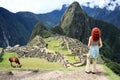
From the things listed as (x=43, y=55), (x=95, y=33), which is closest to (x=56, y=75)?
(x=95, y=33)

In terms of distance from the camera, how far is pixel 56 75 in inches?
770

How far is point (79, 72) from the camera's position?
1998 centimetres

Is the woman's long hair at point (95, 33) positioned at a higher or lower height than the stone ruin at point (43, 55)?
higher

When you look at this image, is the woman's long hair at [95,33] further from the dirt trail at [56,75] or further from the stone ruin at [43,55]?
the stone ruin at [43,55]

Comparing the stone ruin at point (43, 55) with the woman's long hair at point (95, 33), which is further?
the stone ruin at point (43, 55)

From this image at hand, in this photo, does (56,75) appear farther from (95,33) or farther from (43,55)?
(43,55)

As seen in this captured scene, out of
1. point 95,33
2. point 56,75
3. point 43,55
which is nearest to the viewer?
point 95,33

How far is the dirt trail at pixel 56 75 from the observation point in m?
18.8

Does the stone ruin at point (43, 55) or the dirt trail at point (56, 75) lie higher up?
the dirt trail at point (56, 75)

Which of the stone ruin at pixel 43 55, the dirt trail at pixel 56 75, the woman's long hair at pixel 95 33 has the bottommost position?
the stone ruin at pixel 43 55

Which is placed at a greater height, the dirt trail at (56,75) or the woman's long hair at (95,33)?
the woman's long hair at (95,33)

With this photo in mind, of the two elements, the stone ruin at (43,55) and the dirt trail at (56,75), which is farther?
the stone ruin at (43,55)

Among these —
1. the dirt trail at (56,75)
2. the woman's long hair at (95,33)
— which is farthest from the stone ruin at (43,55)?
the woman's long hair at (95,33)

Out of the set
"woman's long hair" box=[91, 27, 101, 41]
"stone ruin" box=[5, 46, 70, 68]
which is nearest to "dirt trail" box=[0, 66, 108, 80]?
"woman's long hair" box=[91, 27, 101, 41]
